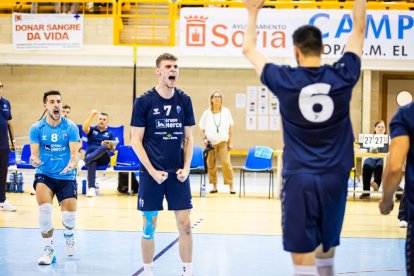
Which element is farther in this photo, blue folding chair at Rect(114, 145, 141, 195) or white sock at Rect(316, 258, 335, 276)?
blue folding chair at Rect(114, 145, 141, 195)

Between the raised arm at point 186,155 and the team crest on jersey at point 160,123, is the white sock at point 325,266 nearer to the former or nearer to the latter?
the raised arm at point 186,155

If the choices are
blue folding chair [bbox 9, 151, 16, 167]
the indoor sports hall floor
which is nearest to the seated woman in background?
the indoor sports hall floor

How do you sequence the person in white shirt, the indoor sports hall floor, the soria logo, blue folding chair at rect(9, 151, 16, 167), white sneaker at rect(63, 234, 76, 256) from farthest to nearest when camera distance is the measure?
the soria logo → the person in white shirt → blue folding chair at rect(9, 151, 16, 167) → white sneaker at rect(63, 234, 76, 256) → the indoor sports hall floor

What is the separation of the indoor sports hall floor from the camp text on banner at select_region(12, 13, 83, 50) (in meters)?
4.82

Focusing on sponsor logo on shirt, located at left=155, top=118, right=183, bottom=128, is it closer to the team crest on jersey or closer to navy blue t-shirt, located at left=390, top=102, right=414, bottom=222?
the team crest on jersey

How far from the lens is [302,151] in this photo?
12.6 ft

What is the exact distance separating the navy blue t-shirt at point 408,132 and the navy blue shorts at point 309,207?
1.16 feet

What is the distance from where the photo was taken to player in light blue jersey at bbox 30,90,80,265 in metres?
7.27

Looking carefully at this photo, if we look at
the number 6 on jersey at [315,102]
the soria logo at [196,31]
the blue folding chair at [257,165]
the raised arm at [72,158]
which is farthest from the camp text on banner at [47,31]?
the number 6 on jersey at [315,102]

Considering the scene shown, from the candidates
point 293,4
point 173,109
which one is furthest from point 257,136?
point 173,109

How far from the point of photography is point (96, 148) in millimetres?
13609

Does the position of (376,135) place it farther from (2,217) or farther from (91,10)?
(91,10)

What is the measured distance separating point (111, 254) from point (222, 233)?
2042 millimetres

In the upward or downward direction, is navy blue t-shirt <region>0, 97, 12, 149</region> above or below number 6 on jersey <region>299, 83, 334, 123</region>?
below
